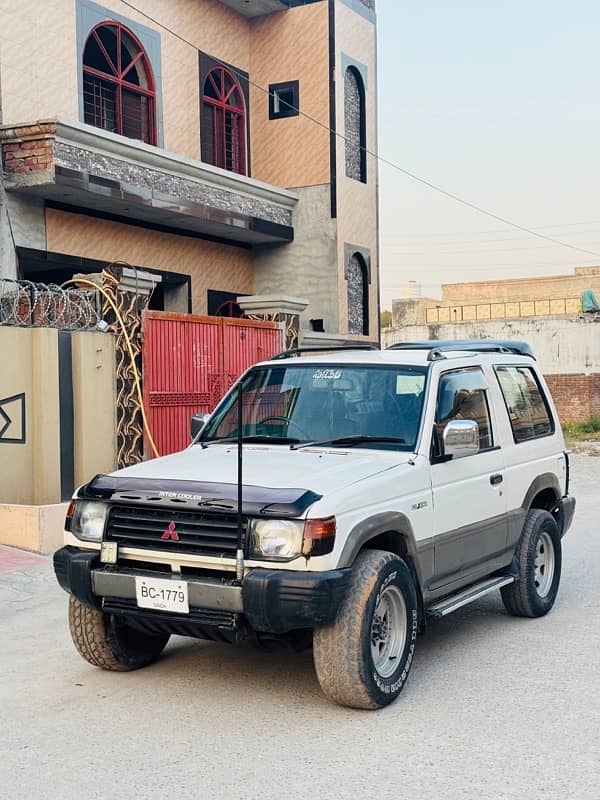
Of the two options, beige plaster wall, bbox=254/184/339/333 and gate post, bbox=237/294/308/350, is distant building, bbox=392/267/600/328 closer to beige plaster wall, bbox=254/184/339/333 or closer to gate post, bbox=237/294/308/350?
beige plaster wall, bbox=254/184/339/333

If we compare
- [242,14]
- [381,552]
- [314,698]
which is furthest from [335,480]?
[242,14]

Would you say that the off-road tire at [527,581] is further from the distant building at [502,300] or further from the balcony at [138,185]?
the distant building at [502,300]

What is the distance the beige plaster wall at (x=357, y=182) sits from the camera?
21141 millimetres

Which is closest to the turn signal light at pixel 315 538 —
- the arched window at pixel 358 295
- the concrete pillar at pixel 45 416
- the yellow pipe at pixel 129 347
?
the concrete pillar at pixel 45 416

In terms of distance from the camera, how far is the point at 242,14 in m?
21.3

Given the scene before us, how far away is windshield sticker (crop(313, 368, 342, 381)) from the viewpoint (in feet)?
22.3

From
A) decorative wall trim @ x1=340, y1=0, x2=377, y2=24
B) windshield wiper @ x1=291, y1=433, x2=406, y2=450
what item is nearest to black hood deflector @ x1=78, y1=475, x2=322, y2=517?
windshield wiper @ x1=291, y1=433, x2=406, y2=450

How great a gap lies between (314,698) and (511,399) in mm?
2984

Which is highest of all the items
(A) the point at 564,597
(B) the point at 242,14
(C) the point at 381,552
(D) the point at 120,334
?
(B) the point at 242,14

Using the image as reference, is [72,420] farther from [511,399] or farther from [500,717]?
[500,717]

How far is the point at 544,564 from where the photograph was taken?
774 centimetres

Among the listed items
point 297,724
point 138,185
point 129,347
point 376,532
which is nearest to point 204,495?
point 376,532

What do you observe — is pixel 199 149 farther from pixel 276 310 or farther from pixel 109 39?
pixel 276 310

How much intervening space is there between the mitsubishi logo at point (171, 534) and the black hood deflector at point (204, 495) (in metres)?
0.12
